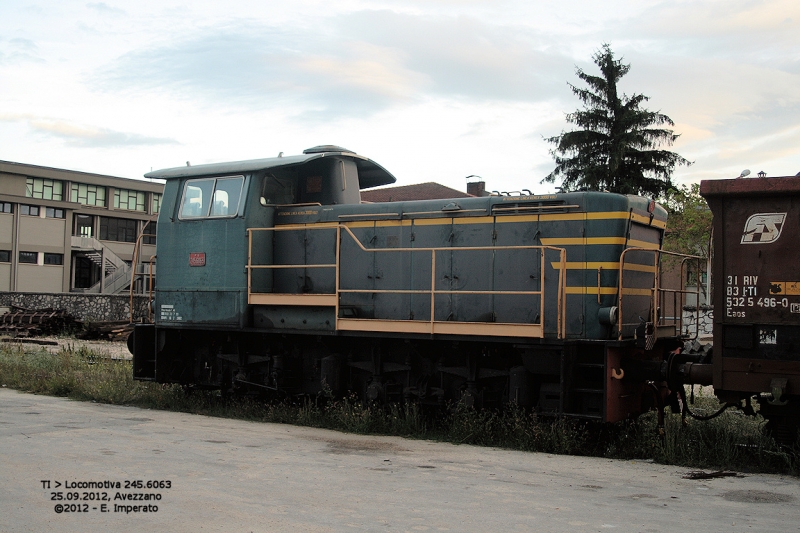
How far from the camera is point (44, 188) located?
59188 millimetres

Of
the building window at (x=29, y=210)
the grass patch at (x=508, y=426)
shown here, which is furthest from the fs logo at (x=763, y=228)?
the building window at (x=29, y=210)

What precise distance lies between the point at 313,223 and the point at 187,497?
623 centimetres

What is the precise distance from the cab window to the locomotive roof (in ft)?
0.50

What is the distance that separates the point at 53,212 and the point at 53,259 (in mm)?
3168

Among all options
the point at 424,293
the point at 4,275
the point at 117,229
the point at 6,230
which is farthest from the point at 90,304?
the point at 117,229

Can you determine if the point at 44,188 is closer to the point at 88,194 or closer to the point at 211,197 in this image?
the point at 88,194

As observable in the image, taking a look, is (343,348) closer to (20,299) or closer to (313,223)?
(313,223)

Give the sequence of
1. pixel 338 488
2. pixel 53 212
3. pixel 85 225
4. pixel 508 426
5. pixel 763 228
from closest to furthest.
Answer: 1. pixel 338 488
2. pixel 763 228
3. pixel 508 426
4. pixel 53 212
5. pixel 85 225

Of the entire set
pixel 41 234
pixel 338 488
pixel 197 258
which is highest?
pixel 41 234

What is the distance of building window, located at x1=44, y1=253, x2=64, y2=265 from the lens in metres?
50.5

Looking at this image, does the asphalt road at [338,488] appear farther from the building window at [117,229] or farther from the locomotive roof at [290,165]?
the building window at [117,229]

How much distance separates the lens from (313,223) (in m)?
12.0

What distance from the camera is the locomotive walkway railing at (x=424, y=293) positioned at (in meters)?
Answer: 9.48

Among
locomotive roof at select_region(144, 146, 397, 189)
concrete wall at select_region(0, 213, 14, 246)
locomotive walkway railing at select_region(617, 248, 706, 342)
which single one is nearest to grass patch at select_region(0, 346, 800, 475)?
locomotive walkway railing at select_region(617, 248, 706, 342)
